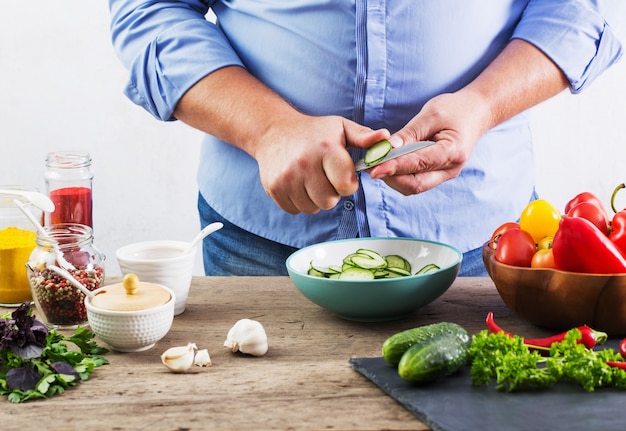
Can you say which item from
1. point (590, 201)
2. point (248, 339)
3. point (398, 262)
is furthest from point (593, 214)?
point (248, 339)

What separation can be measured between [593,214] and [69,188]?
3.42ft

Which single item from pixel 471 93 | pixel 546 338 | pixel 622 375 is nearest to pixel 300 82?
pixel 471 93

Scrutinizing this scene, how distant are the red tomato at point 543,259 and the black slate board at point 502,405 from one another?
253mm

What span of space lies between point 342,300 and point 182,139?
8.61 feet

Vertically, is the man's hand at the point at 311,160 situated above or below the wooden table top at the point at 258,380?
above

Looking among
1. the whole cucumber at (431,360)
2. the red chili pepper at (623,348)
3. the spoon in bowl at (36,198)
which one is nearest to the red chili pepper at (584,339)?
the red chili pepper at (623,348)

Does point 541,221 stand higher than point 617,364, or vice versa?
point 541,221

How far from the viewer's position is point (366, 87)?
1.71m

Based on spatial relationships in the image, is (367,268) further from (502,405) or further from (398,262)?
(502,405)

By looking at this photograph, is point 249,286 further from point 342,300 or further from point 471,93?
point 471,93

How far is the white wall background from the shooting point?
3752mm

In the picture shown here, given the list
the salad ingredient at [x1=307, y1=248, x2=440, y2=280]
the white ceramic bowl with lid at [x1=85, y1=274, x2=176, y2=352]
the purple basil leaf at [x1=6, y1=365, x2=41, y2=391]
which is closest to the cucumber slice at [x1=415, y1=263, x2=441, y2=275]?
the salad ingredient at [x1=307, y1=248, x2=440, y2=280]

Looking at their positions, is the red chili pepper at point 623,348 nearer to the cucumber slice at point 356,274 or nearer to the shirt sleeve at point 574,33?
the cucumber slice at point 356,274

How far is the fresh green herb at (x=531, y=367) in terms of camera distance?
3.60 ft
